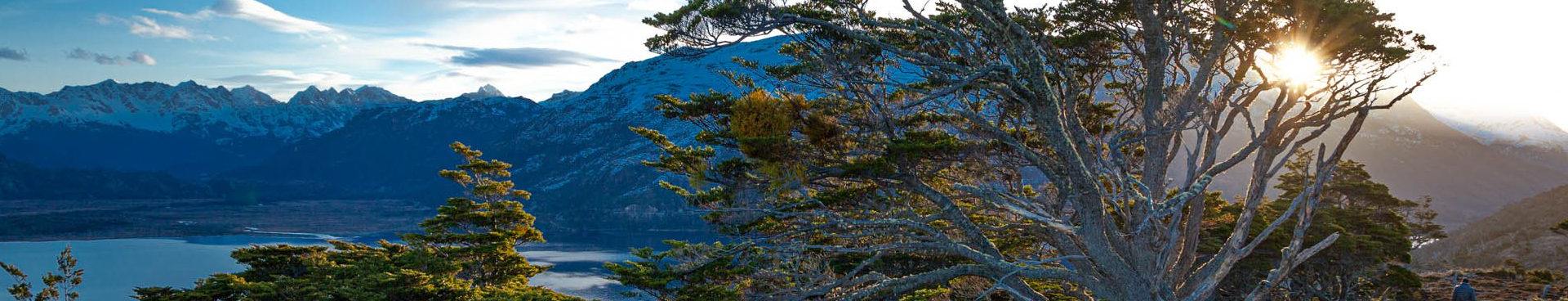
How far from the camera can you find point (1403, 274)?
2948cm

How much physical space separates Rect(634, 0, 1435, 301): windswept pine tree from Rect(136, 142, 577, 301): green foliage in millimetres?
14055

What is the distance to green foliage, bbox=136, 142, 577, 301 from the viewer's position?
1261 inches

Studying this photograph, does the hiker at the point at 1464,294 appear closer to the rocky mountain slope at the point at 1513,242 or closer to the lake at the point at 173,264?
the rocky mountain slope at the point at 1513,242

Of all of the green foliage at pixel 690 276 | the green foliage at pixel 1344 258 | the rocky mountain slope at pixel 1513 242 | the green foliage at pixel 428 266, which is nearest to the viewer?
the green foliage at pixel 690 276

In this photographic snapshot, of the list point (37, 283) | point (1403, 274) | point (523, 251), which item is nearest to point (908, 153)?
point (1403, 274)

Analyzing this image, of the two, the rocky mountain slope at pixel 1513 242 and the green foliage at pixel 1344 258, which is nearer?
the green foliage at pixel 1344 258

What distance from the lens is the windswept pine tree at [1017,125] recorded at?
16.2m

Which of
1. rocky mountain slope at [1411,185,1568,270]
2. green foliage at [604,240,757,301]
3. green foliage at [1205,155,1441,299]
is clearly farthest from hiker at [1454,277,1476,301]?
rocky mountain slope at [1411,185,1568,270]

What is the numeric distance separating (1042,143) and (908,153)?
12.8ft

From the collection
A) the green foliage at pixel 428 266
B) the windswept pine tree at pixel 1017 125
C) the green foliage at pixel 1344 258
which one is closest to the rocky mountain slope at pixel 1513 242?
the green foliage at pixel 1344 258

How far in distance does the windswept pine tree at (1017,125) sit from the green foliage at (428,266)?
46.1ft

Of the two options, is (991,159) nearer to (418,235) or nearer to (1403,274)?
(1403,274)

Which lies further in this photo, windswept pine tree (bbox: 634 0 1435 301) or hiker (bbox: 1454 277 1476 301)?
hiker (bbox: 1454 277 1476 301)

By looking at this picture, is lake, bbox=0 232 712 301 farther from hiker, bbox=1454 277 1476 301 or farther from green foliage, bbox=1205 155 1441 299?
hiker, bbox=1454 277 1476 301
